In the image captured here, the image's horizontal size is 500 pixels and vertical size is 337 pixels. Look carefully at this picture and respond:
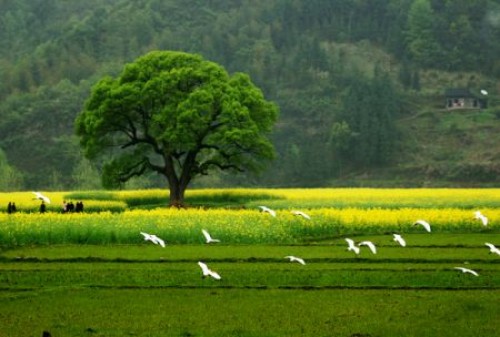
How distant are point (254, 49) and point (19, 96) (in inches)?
1981

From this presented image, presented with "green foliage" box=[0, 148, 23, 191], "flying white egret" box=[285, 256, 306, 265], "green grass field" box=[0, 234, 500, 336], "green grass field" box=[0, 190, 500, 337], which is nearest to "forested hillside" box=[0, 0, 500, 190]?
"green foliage" box=[0, 148, 23, 191]

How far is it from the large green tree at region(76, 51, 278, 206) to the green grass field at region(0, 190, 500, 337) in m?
16.4

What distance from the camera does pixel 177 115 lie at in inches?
2372

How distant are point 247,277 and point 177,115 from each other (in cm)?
3319

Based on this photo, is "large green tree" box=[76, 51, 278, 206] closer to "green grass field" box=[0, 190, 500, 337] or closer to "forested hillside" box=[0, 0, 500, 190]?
"green grass field" box=[0, 190, 500, 337]

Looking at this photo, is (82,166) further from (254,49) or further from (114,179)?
(254,49)

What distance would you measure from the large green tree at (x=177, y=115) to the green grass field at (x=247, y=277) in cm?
1642

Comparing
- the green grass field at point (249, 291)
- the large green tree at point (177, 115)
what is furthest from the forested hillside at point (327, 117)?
the green grass field at point (249, 291)

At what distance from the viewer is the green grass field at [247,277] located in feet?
70.1

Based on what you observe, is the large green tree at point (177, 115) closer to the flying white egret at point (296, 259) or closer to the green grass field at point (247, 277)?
the green grass field at point (247, 277)

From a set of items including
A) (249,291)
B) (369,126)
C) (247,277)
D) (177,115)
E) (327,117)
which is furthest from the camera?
(327,117)

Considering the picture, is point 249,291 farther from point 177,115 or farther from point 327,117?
point 327,117

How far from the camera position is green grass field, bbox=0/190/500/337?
2138 centimetres

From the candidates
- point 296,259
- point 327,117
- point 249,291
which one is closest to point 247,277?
point 296,259
